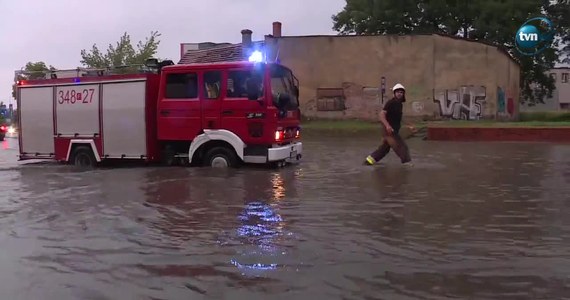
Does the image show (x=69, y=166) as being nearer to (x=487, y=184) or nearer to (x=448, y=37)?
(x=487, y=184)

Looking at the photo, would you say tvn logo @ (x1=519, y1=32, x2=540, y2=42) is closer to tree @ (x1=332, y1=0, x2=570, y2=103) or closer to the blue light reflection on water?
tree @ (x1=332, y1=0, x2=570, y2=103)

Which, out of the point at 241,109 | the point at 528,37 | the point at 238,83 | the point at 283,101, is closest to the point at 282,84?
the point at 283,101

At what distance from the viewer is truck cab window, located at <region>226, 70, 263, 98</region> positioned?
1125 cm

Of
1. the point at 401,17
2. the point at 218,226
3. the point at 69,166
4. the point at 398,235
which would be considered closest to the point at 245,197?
the point at 218,226

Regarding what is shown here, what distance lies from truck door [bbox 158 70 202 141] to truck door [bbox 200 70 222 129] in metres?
0.13

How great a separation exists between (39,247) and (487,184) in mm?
6926

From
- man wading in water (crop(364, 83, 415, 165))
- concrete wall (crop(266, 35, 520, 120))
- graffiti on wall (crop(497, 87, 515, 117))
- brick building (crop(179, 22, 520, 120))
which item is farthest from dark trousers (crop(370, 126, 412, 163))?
graffiti on wall (crop(497, 87, 515, 117))

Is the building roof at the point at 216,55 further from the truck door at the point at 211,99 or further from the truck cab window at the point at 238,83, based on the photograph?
the truck cab window at the point at 238,83

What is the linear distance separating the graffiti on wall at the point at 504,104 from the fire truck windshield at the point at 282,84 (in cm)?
2310

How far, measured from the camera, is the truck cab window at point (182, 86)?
11680mm

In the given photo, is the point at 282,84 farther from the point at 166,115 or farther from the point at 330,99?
the point at 330,99

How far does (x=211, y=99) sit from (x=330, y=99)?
20.2 m

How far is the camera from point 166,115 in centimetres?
1196

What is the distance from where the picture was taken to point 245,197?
8.55 meters
